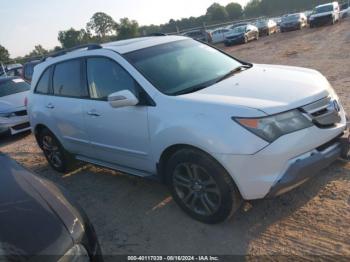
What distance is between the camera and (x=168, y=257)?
3.57m

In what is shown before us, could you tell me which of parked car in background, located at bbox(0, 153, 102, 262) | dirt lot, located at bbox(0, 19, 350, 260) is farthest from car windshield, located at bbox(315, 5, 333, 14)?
parked car in background, located at bbox(0, 153, 102, 262)

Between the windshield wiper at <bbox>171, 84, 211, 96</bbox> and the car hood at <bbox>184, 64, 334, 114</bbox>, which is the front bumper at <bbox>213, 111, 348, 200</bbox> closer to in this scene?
the car hood at <bbox>184, 64, 334, 114</bbox>

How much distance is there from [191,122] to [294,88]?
1.04 m

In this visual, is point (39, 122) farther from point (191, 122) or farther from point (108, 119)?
point (191, 122)

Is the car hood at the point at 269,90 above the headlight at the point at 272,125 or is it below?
above

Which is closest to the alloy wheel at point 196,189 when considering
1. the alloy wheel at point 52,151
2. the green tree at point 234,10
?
the alloy wheel at point 52,151

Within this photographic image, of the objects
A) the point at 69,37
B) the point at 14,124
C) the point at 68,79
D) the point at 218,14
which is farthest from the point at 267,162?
the point at 218,14

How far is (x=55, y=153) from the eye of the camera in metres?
6.19

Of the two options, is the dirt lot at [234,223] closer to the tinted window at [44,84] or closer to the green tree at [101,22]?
the tinted window at [44,84]

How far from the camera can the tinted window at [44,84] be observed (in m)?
6.04

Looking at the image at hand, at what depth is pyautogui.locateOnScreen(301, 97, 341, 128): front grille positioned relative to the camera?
11.8ft


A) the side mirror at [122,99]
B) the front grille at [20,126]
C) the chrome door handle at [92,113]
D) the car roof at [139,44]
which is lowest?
the front grille at [20,126]

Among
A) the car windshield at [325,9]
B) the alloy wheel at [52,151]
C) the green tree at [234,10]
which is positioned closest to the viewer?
the alloy wheel at [52,151]

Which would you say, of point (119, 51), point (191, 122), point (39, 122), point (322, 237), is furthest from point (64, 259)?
point (39, 122)
